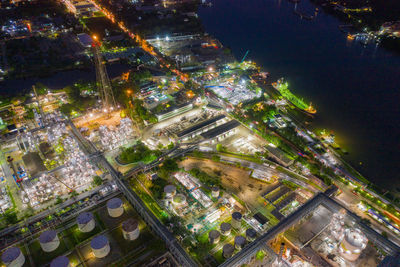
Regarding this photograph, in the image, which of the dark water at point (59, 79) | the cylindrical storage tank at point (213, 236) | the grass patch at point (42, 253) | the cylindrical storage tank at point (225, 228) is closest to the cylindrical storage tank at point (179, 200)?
the cylindrical storage tank at point (213, 236)

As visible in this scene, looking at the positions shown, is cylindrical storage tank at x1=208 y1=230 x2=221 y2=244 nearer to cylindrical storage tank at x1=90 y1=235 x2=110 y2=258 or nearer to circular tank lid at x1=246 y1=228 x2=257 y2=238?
circular tank lid at x1=246 y1=228 x2=257 y2=238

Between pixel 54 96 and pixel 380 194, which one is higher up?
pixel 54 96

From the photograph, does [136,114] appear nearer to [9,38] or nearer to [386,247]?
[386,247]

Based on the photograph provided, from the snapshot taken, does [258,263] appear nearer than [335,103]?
Yes

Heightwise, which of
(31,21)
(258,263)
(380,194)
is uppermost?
(31,21)

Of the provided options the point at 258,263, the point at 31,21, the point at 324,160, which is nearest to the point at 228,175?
the point at 258,263

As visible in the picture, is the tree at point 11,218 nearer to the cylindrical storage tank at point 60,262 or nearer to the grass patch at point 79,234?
the grass patch at point 79,234

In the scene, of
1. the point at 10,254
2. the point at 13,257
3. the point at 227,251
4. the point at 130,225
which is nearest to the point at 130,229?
the point at 130,225

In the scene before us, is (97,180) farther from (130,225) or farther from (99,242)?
(99,242)
